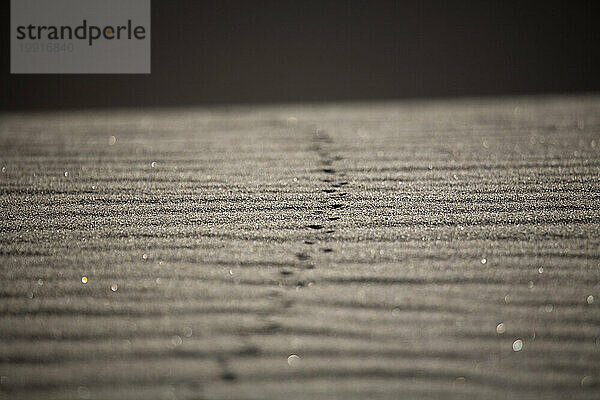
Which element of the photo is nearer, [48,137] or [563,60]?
[48,137]

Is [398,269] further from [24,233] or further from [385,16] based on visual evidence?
[385,16]

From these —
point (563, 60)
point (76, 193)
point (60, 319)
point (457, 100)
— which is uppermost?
point (563, 60)

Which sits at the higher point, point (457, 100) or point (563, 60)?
point (563, 60)

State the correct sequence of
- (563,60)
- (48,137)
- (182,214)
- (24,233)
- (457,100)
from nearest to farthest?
1. (24,233)
2. (182,214)
3. (48,137)
4. (457,100)
5. (563,60)

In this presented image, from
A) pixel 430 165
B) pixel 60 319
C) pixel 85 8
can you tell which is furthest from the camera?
pixel 85 8

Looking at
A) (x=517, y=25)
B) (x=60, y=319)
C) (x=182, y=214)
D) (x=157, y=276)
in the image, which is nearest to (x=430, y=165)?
(x=182, y=214)

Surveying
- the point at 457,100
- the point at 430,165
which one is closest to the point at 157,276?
the point at 430,165

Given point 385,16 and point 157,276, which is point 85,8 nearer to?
point 385,16
